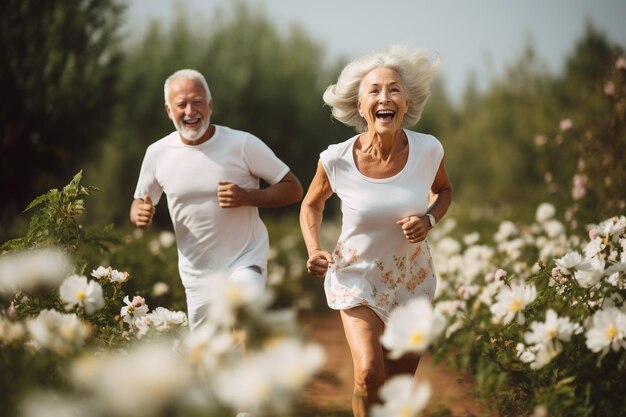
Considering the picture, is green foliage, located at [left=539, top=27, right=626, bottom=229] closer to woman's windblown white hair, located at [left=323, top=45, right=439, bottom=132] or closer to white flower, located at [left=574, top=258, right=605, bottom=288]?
woman's windblown white hair, located at [left=323, top=45, right=439, bottom=132]

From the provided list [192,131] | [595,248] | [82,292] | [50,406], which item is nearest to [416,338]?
[50,406]

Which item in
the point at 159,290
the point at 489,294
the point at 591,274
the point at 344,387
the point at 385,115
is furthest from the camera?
the point at 344,387

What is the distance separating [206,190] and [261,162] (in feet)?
1.24

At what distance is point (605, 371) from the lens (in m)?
2.50

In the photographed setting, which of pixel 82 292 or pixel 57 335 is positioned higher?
pixel 82 292

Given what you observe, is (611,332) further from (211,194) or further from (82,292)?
(211,194)

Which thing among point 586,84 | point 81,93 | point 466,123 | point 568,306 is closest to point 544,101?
point 466,123

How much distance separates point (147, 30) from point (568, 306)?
54.4 feet

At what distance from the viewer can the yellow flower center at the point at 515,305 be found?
2.58 meters

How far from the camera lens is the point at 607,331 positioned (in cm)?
238

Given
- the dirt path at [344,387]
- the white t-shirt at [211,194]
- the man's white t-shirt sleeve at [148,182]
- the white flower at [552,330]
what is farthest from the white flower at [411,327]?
the man's white t-shirt sleeve at [148,182]

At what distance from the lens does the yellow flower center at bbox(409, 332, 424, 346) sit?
191 centimetres

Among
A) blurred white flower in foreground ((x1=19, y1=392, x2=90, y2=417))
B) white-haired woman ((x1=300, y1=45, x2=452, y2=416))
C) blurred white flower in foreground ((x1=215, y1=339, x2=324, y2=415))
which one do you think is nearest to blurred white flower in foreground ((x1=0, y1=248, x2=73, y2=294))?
blurred white flower in foreground ((x1=19, y1=392, x2=90, y2=417))

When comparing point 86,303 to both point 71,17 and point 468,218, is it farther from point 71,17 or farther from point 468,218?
point 468,218
